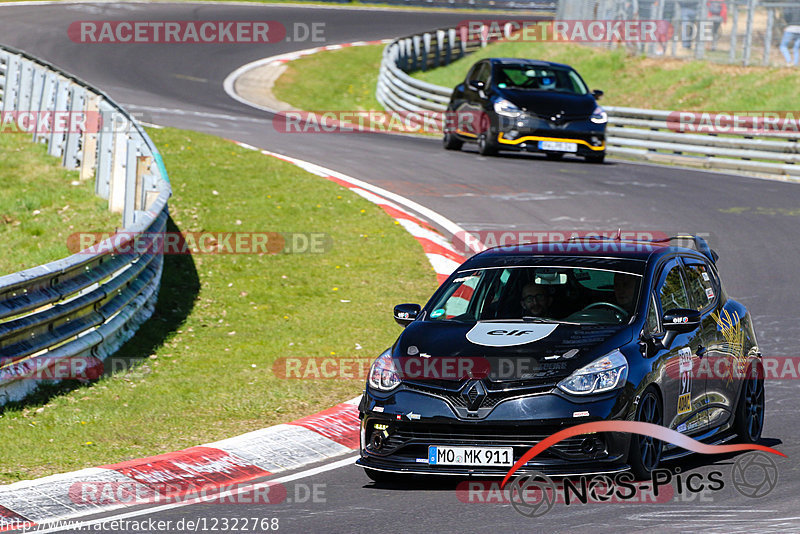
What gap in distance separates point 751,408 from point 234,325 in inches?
221

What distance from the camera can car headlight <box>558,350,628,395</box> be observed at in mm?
7371

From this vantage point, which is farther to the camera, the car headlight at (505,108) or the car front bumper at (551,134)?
the car headlight at (505,108)

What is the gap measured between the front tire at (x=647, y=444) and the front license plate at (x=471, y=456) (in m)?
0.74

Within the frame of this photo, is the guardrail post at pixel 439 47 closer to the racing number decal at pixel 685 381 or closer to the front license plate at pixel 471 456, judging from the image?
the racing number decal at pixel 685 381

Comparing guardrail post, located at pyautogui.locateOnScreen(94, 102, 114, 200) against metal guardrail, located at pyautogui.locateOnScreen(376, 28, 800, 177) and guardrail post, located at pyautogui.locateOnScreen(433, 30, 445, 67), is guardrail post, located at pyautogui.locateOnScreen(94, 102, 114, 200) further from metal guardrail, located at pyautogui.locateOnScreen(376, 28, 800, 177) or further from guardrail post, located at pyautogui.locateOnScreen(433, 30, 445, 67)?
guardrail post, located at pyautogui.locateOnScreen(433, 30, 445, 67)

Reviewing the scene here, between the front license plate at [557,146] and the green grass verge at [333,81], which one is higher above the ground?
the green grass verge at [333,81]

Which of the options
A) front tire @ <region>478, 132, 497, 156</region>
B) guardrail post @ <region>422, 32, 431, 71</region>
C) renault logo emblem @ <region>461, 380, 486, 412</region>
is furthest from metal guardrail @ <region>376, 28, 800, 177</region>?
renault logo emblem @ <region>461, 380, 486, 412</region>

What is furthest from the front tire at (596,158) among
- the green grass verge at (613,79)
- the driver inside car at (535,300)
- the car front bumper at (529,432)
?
the car front bumper at (529,432)

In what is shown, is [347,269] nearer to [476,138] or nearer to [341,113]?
[476,138]

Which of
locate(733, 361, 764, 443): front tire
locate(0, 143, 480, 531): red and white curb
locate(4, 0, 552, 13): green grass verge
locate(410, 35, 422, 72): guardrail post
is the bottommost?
locate(0, 143, 480, 531): red and white curb

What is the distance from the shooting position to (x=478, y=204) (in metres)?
18.8

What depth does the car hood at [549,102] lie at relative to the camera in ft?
74.3

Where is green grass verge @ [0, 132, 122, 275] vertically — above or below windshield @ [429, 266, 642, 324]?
below

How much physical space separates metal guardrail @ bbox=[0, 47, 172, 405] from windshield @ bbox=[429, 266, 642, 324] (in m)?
3.36
